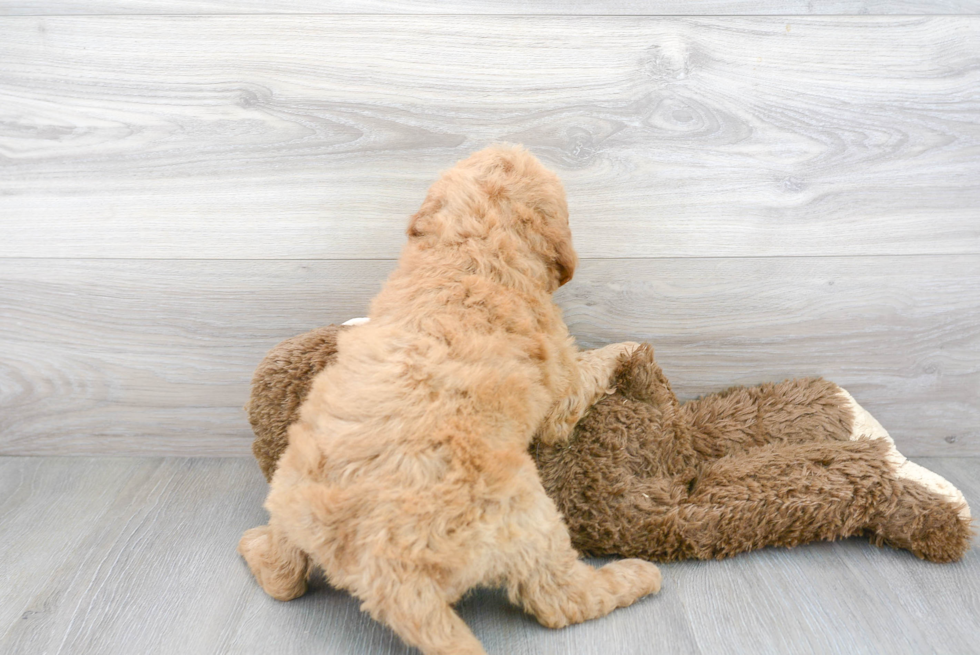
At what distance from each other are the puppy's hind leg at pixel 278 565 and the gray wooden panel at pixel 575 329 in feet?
1.81

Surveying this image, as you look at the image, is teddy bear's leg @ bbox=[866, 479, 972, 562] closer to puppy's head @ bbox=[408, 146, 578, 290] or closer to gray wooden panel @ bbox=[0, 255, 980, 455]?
gray wooden panel @ bbox=[0, 255, 980, 455]

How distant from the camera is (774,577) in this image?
51.1 inches

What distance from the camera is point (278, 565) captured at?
120 cm

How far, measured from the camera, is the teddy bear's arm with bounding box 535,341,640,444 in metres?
1.30

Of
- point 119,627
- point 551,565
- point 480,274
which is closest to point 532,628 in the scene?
point 551,565

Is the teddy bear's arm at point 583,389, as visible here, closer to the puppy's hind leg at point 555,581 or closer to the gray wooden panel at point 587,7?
the puppy's hind leg at point 555,581

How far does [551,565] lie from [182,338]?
109cm

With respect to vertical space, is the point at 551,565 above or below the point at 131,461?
above

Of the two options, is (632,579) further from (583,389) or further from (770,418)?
(770,418)

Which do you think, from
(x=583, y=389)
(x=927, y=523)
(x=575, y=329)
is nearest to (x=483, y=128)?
(x=575, y=329)

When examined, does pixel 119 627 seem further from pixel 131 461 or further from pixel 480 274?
pixel 480 274

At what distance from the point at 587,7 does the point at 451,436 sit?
3.31 ft

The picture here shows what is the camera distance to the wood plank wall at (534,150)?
148cm

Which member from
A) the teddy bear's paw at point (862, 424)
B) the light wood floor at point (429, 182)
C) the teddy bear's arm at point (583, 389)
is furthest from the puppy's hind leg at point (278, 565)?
the teddy bear's paw at point (862, 424)
